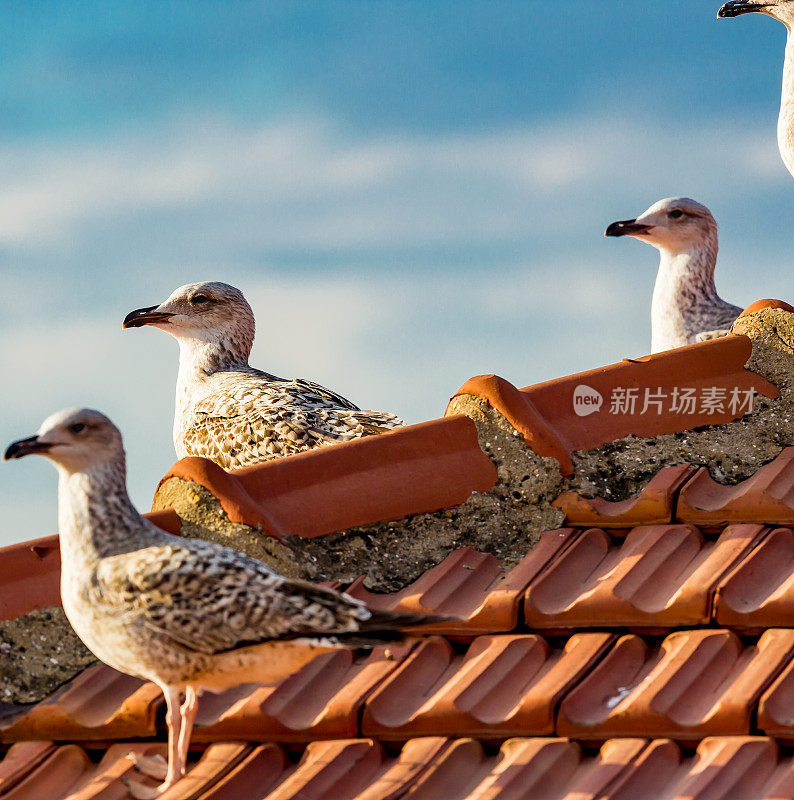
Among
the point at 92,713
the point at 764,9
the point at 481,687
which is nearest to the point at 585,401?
the point at 481,687

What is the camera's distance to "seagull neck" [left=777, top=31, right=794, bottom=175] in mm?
7711

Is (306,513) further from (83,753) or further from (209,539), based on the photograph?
(83,753)

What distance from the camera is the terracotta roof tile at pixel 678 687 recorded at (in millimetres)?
3324

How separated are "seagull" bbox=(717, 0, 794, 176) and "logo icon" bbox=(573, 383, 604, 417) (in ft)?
11.6

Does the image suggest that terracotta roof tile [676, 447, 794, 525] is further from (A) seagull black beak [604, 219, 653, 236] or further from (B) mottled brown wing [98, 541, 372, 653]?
(A) seagull black beak [604, 219, 653, 236]

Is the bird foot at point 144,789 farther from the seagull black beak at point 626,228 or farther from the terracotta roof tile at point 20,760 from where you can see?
the seagull black beak at point 626,228

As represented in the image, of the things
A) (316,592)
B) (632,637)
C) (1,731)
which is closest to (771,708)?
(632,637)

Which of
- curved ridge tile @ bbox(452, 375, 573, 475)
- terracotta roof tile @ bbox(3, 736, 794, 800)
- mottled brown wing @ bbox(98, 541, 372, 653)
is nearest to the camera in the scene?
terracotta roof tile @ bbox(3, 736, 794, 800)

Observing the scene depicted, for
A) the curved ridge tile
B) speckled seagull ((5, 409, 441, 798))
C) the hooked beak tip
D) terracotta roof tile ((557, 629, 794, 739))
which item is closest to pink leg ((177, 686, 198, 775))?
speckled seagull ((5, 409, 441, 798))

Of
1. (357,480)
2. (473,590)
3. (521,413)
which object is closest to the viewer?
(473,590)

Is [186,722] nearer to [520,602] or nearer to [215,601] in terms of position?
[215,601]

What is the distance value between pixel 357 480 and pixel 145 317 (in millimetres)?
4302

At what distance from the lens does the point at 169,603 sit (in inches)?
133

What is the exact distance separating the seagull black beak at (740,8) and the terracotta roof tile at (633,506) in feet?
16.1
